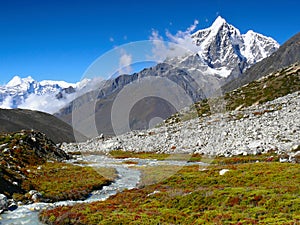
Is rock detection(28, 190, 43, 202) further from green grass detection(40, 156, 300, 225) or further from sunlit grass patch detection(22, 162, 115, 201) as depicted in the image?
green grass detection(40, 156, 300, 225)

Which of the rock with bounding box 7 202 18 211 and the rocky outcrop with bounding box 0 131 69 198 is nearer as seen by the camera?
the rock with bounding box 7 202 18 211

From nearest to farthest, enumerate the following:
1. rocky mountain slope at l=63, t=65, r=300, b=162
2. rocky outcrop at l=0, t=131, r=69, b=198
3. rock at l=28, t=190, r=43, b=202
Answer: rock at l=28, t=190, r=43, b=202 → rocky outcrop at l=0, t=131, r=69, b=198 → rocky mountain slope at l=63, t=65, r=300, b=162

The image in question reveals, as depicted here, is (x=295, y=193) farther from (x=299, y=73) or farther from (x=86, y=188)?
(x=299, y=73)

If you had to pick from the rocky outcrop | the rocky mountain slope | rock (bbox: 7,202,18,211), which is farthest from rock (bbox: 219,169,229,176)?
rock (bbox: 7,202,18,211)

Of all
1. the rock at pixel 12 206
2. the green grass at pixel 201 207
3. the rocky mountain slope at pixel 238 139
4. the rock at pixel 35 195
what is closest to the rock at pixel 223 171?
the green grass at pixel 201 207

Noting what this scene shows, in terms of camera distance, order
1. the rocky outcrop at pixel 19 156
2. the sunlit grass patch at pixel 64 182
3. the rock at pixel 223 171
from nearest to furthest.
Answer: the sunlit grass patch at pixel 64 182 < the rocky outcrop at pixel 19 156 < the rock at pixel 223 171

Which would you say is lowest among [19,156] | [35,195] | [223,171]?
[35,195]

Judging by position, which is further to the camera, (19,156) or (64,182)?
(19,156)

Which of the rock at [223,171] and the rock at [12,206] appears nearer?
the rock at [12,206]

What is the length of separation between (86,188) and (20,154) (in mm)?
21880

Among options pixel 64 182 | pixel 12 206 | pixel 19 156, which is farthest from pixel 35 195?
pixel 19 156

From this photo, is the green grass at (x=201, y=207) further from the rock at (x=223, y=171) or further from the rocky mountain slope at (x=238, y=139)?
the rocky mountain slope at (x=238, y=139)

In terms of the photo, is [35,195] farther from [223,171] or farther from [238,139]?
[238,139]

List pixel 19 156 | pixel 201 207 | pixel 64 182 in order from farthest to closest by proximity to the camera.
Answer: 1. pixel 19 156
2. pixel 64 182
3. pixel 201 207
